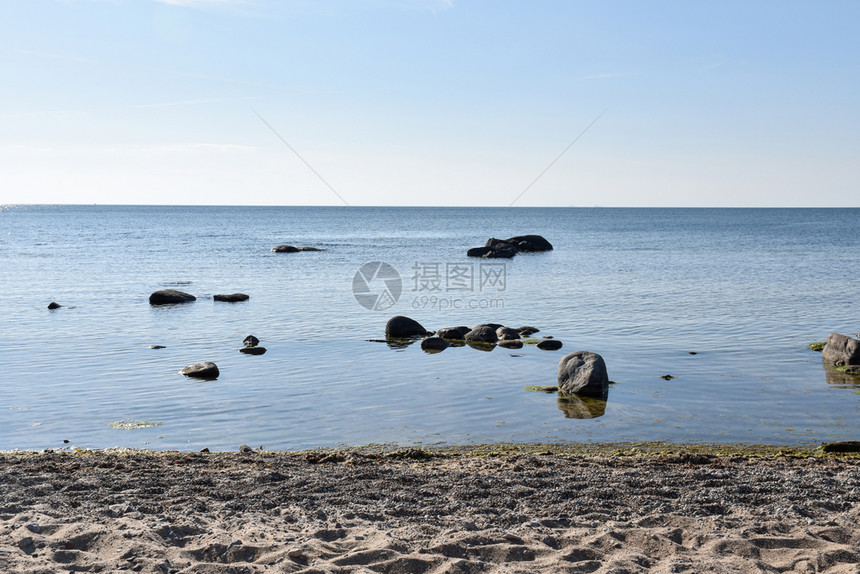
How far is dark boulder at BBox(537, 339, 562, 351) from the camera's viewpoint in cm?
1900

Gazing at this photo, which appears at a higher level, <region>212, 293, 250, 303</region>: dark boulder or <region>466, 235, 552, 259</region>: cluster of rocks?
<region>466, 235, 552, 259</region>: cluster of rocks

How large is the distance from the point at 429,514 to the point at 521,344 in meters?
12.7

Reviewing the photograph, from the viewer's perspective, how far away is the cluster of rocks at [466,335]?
63.6 ft

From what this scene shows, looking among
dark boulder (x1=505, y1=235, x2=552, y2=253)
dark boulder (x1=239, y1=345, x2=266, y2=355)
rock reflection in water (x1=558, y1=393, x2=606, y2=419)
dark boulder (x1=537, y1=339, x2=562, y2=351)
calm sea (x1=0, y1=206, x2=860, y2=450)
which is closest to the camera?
calm sea (x1=0, y1=206, x2=860, y2=450)

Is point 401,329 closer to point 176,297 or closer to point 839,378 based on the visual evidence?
point 839,378

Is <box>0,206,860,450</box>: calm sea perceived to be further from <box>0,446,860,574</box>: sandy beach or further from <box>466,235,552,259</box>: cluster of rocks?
<box>466,235,552,259</box>: cluster of rocks

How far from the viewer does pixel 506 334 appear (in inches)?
799

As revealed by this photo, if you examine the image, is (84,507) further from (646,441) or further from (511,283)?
(511,283)

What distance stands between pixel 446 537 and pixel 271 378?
10.1 m

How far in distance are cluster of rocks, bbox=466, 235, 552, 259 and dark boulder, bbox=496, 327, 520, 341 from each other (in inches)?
1350

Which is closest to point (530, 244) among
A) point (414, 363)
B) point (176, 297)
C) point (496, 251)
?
point (496, 251)

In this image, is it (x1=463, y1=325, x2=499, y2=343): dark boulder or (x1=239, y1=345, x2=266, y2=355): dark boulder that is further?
(x1=463, y1=325, x2=499, y2=343): dark boulder

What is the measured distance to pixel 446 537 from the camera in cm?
632

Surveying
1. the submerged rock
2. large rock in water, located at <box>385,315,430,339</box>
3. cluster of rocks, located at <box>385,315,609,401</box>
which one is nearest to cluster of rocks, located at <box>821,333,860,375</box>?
cluster of rocks, located at <box>385,315,609,401</box>
